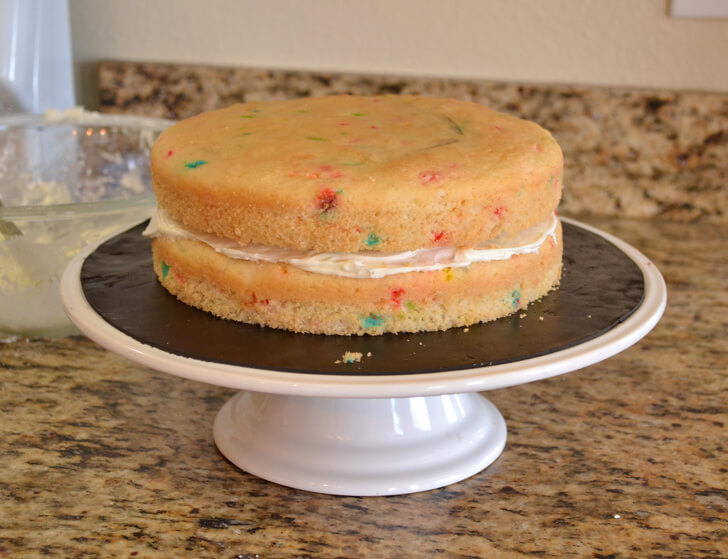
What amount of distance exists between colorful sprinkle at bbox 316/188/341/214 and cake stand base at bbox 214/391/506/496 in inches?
8.7

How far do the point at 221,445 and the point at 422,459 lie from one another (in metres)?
0.24

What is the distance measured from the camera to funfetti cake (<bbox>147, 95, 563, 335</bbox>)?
0.86 meters

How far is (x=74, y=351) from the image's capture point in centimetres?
131

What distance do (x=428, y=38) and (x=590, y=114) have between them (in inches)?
13.7

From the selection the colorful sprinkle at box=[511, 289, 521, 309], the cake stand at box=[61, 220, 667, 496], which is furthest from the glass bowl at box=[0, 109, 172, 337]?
the colorful sprinkle at box=[511, 289, 521, 309]

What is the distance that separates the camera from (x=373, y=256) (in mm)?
879

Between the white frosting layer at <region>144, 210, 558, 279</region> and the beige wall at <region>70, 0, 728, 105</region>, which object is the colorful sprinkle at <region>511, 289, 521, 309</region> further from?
the beige wall at <region>70, 0, 728, 105</region>

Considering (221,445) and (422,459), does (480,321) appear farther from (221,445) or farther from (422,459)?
(221,445)

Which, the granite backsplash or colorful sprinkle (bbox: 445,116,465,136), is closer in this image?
colorful sprinkle (bbox: 445,116,465,136)

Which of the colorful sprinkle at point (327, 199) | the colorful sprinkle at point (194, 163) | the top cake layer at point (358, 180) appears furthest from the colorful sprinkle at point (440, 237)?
the colorful sprinkle at point (194, 163)

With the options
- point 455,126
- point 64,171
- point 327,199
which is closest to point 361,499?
point 327,199

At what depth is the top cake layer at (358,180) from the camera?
86 cm

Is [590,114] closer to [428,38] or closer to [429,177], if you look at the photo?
[428,38]

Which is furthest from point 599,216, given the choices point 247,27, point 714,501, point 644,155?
point 714,501
